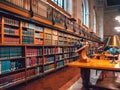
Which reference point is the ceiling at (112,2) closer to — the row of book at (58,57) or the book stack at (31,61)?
the row of book at (58,57)

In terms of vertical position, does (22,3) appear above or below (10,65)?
above

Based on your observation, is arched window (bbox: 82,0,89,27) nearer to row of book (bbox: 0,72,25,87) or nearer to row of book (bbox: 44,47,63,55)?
row of book (bbox: 44,47,63,55)

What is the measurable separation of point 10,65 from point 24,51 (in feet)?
1.85

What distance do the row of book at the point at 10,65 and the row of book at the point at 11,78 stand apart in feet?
0.50

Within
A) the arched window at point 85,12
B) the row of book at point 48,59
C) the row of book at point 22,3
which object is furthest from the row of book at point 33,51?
the arched window at point 85,12

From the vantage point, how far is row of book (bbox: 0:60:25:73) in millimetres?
3143

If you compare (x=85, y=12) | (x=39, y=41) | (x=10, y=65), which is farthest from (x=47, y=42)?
(x=85, y=12)

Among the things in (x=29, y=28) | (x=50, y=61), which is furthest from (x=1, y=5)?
(x=50, y=61)

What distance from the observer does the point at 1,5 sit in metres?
3.06

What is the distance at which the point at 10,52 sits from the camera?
3.36 metres

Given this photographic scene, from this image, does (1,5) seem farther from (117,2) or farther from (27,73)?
(117,2)

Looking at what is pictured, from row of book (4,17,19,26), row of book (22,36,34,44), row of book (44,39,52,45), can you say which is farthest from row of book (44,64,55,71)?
row of book (4,17,19,26)

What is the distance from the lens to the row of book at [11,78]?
10.3 ft

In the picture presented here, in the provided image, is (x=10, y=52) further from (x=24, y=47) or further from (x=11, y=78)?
(x=11, y=78)
